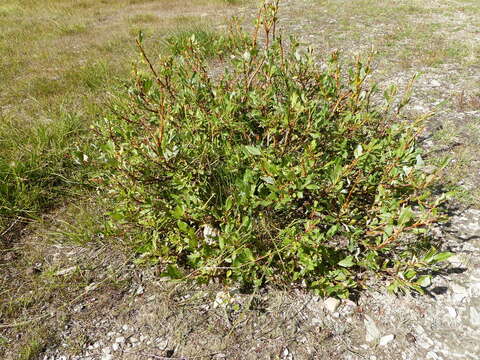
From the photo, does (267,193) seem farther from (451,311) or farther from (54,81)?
(54,81)

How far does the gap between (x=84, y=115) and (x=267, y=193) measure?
3.03 metres

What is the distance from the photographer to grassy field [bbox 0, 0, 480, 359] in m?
2.37

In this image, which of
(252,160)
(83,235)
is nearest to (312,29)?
(252,160)

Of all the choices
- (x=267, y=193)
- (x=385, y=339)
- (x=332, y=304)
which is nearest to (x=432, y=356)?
(x=385, y=339)

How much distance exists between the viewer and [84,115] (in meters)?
4.36

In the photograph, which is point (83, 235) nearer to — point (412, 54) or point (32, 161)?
point (32, 161)

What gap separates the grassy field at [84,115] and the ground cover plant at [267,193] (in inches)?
15.2

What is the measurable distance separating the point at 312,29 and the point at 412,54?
2.32m

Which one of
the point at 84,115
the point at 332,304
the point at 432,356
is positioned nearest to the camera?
the point at 432,356

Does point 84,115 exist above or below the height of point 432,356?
above

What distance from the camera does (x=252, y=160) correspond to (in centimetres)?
242

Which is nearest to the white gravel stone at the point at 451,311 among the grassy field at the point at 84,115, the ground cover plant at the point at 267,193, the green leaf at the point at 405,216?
the ground cover plant at the point at 267,193

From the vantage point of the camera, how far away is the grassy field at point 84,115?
93.2 inches

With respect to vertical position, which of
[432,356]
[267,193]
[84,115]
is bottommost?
[432,356]
